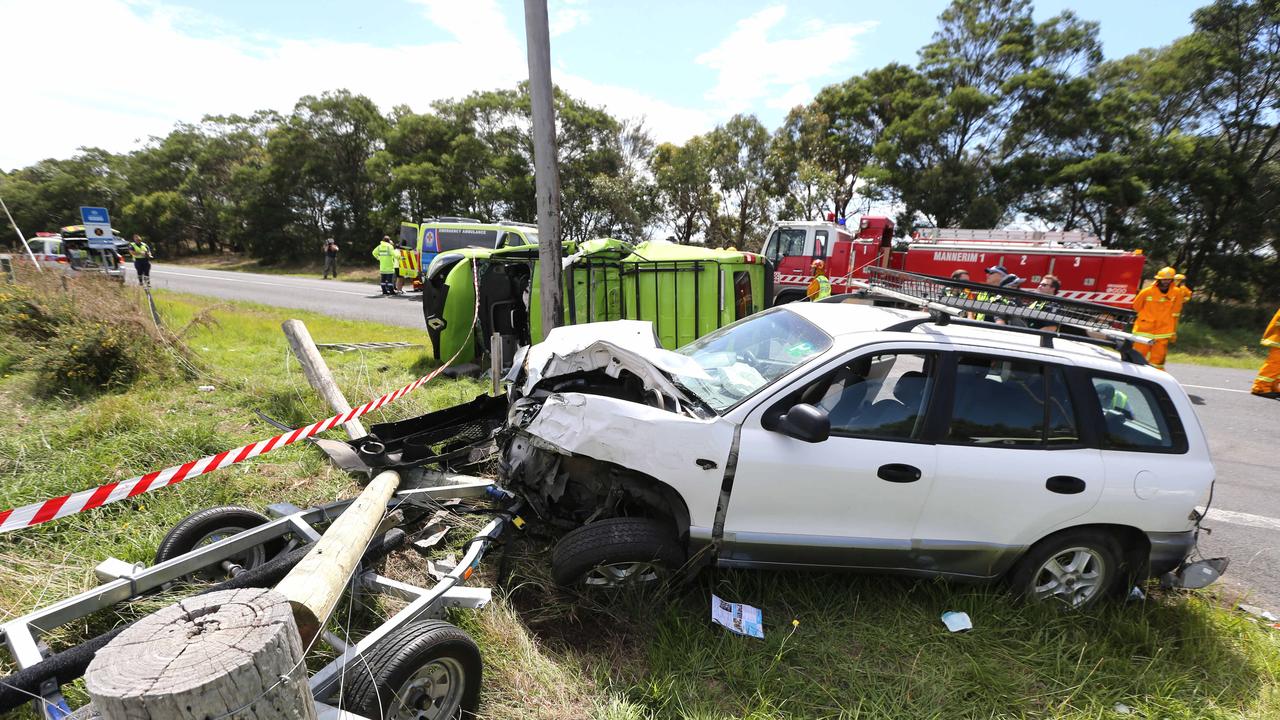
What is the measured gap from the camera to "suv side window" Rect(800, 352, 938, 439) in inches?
112

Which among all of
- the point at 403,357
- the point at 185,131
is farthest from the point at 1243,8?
the point at 185,131

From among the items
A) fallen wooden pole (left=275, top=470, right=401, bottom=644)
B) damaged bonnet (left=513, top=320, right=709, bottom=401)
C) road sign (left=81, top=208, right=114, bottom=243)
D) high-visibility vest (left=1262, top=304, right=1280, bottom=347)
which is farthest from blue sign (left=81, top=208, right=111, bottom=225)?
high-visibility vest (left=1262, top=304, right=1280, bottom=347)

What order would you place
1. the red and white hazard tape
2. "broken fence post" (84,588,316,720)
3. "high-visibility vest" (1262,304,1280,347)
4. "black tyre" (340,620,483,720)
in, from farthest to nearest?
"high-visibility vest" (1262,304,1280,347) → the red and white hazard tape → "black tyre" (340,620,483,720) → "broken fence post" (84,588,316,720)

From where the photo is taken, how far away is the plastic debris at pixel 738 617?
2773mm

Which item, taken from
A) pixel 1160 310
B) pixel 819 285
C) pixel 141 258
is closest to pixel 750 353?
pixel 819 285

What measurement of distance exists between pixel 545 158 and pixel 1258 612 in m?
5.99

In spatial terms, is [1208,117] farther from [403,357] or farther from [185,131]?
[185,131]

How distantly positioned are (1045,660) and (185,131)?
5727 centimetres

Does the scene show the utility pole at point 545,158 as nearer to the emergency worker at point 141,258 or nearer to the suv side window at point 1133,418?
the suv side window at point 1133,418

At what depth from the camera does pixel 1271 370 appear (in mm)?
7742

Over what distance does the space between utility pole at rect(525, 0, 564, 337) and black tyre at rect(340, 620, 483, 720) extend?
3689 mm

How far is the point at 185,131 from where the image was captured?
4241cm

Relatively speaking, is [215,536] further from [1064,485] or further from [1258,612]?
[1258,612]

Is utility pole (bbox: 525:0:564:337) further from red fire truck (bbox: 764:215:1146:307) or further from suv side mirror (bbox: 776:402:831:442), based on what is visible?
red fire truck (bbox: 764:215:1146:307)
